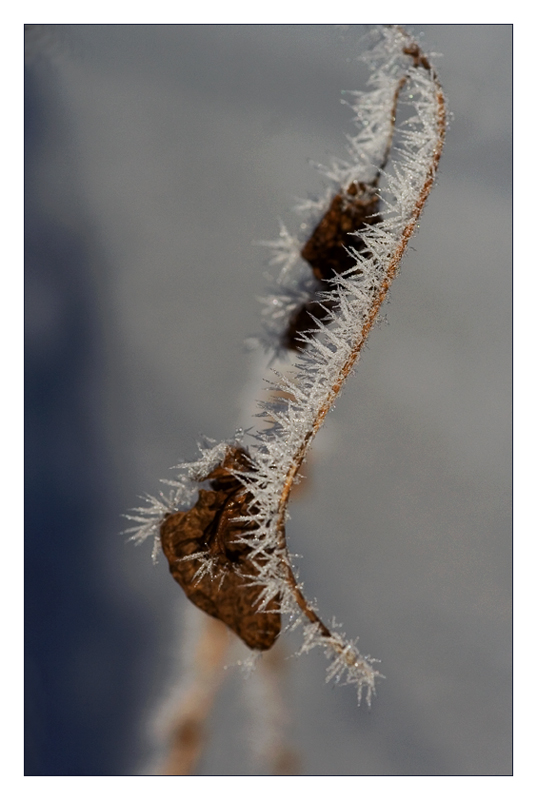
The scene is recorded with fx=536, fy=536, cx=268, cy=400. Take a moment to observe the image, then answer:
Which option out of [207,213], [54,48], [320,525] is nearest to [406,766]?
[320,525]

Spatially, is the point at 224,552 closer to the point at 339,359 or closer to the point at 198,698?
the point at 339,359

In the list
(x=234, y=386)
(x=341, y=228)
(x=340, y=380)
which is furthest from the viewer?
(x=234, y=386)

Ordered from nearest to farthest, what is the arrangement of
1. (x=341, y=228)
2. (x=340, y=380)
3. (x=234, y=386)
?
(x=340, y=380) → (x=341, y=228) → (x=234, y=386)

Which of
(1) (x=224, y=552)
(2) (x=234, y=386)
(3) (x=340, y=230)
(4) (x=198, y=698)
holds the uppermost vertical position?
(3) (x=340, y=230)

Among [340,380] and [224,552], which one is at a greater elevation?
[340,380]

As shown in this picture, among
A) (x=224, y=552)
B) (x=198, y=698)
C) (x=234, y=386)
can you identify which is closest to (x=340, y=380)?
(x=224, y=552)

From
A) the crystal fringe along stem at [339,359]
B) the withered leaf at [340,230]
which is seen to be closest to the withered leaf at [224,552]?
the crystal fringe along stem at [339,359]

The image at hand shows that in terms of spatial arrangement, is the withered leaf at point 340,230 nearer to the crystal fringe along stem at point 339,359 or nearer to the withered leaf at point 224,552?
the crystal fringe along stem at point 339,359

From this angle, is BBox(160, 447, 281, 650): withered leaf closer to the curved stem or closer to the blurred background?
the curved stem
